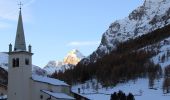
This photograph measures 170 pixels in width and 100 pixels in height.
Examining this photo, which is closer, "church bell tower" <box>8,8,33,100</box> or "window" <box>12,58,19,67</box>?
"church bell tower" <box>8,8,33,100</box>

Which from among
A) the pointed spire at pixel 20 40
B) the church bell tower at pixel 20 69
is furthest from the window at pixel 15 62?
the pointed spire at pixel 20 40

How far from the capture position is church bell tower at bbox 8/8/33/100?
10936 centimetres

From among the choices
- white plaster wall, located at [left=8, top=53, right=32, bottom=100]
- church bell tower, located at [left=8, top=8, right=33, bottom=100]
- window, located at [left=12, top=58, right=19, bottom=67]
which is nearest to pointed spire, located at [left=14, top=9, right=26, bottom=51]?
church bell tower, located at [left=8, top=8, right=33, bottom=100]

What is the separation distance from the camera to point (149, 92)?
632 ft

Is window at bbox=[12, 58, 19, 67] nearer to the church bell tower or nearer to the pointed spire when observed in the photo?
the church bell tower

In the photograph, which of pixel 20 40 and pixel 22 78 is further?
pixel 20 40

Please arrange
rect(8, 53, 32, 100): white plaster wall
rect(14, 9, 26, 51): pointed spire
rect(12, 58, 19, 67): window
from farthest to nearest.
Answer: rect(12, 58, 19, 67): window → rect(14, 9, 26, 51): pointed spire → rect(8, 53, 32, 100): white plaster wall

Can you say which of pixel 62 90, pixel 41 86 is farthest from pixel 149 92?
pixel 41 86

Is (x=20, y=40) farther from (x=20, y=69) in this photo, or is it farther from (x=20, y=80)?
(x=20, y=80)

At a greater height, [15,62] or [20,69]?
[15,62]

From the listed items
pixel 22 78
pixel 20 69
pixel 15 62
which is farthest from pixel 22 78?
pixel 15 62

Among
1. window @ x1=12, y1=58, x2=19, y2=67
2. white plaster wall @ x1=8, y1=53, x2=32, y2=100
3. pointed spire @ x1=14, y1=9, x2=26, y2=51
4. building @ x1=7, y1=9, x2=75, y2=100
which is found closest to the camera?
white plaster wall @ x1=8, y1=53, x2=32, y2=100

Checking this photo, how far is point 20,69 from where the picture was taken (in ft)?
363

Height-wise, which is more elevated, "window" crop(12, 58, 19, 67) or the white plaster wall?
"window" crop(12, 58, 19, 67)
